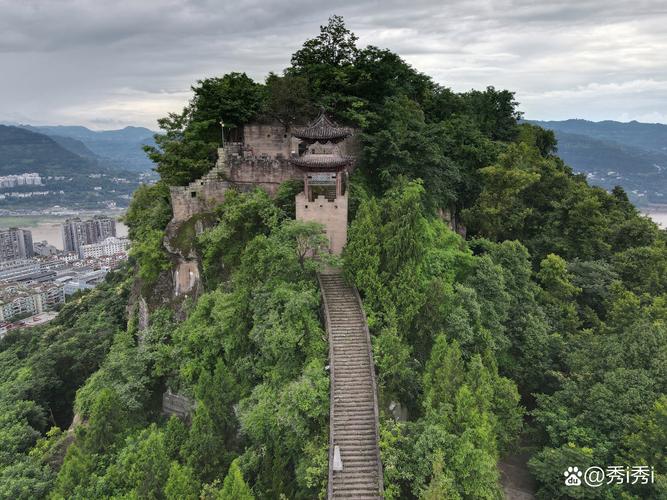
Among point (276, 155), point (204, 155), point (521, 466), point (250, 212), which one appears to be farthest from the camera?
point (276, 155)

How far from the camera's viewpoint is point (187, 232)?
2281 centimetres

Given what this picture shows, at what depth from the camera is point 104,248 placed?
11331 centimetres

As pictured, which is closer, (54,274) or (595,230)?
(595,230)

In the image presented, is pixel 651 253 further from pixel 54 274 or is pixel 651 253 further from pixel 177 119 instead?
pixel 54 274

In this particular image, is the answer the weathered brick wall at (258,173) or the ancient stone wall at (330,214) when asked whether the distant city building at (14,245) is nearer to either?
the weathered brick wall at (258,173)

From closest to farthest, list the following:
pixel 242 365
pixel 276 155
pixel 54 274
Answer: pixel 242 365, pixel 276 155, pixel 54 274

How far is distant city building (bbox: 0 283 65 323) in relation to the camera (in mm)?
67250

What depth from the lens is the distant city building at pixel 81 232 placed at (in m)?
111

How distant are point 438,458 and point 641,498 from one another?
714cm

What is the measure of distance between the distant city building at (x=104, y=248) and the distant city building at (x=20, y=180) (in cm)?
9056

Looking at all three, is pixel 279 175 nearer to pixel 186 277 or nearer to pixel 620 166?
pixel 186 277

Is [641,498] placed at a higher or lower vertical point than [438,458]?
lower

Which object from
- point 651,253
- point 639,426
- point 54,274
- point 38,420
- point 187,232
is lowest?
point 54,274

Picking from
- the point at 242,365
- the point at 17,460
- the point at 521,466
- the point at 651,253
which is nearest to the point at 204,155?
the point at 242,365
